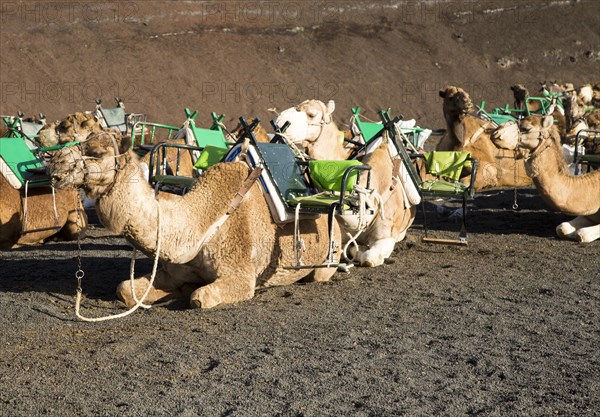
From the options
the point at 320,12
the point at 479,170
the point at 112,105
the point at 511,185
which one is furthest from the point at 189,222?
the point at 320,12

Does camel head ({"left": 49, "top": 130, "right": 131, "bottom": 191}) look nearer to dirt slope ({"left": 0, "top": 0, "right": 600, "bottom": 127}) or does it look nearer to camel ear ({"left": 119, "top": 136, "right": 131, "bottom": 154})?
camel ear ({"left": 119, "top": 136, "right": 131, "bottom": 154})

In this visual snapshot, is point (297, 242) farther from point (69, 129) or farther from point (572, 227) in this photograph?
point (572, 227)

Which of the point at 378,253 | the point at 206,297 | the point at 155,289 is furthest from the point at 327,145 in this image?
the point at 206,297

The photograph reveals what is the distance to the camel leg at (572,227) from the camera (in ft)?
35.1

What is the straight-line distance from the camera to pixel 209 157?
828 cm

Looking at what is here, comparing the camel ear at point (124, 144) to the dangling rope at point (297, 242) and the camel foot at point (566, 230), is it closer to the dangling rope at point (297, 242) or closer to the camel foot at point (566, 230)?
the dangling rope at point (297, 242)

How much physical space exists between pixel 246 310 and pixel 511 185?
9.80 meters

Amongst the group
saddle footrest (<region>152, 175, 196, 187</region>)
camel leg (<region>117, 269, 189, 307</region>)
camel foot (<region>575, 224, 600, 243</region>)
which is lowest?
camel foot (<region>575, 224, 600, 243</region>)

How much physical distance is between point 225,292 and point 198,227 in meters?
0.50

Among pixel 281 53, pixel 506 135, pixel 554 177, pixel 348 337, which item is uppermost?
pixel 281 53

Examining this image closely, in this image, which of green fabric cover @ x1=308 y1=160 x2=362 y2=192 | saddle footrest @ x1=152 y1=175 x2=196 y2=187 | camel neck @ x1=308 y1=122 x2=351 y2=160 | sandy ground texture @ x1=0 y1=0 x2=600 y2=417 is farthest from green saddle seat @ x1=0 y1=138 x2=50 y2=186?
green fabric cover @ x1=308 y1=160 x2=362 y2=192

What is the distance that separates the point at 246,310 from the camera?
686 centimetres

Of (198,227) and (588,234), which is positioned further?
(588,234)

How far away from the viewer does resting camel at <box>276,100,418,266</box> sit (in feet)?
29.1
